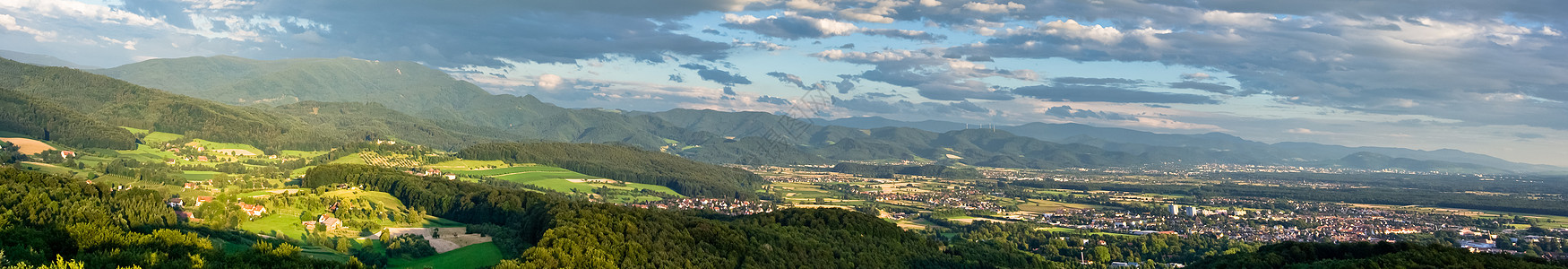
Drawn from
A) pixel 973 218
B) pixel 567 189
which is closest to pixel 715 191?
pixel 567 189

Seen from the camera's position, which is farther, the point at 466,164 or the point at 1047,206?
the point at 466,164

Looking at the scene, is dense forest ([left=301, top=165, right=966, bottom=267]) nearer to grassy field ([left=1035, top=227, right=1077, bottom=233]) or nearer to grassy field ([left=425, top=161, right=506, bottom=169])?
grassy field ([left=1035, top=227, right=1077, bottom=233])

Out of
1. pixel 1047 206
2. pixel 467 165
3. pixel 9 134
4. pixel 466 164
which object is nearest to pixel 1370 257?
pixel 1047 206

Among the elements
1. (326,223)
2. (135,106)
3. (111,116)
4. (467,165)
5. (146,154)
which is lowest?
(467,165)

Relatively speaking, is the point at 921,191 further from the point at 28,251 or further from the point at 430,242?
the point at 28,251

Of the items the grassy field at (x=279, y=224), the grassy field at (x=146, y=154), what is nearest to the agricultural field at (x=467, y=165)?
the grassy field at (x=146, y=154)

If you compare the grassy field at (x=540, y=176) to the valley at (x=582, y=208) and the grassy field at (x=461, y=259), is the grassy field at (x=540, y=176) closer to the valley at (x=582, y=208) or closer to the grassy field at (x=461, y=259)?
the valley at (x=582, y=208)

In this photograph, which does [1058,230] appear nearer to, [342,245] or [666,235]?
[666,235]

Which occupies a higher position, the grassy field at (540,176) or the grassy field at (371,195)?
the grassy field at (371,195)

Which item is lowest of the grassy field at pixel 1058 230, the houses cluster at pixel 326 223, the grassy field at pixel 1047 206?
the grassy field at pixel 1047 206
